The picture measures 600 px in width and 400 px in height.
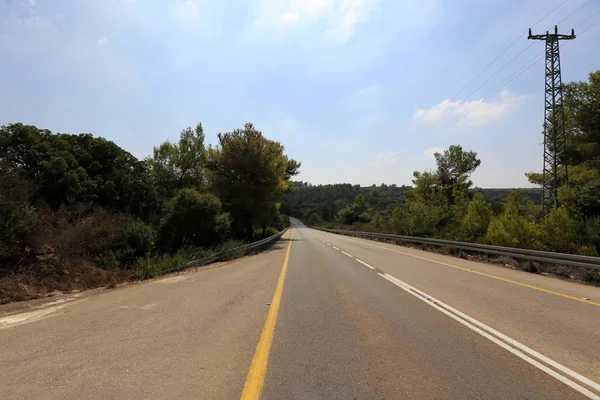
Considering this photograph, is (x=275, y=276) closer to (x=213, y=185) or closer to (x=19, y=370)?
(x=19, y=370)

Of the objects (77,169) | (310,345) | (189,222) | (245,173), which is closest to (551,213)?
(310,345)

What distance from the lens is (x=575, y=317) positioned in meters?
6.86

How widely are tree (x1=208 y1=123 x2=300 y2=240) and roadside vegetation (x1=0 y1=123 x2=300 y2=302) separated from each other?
91mm

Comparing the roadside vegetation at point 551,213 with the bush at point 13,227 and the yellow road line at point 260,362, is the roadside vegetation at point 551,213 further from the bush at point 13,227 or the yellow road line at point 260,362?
the bush at point 13,227

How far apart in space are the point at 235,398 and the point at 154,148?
48065 mm

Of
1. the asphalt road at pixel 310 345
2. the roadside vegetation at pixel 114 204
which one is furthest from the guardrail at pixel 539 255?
the roadside vegetation at pixel 114 204

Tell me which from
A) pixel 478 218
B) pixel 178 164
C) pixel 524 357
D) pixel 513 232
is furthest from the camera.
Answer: pixel 178 164

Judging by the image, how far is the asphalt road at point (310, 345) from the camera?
392cm

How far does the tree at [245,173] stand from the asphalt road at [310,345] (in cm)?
2291

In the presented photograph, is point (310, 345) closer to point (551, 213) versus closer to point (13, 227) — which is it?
point (13, 227)

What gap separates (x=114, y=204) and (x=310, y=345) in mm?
35399

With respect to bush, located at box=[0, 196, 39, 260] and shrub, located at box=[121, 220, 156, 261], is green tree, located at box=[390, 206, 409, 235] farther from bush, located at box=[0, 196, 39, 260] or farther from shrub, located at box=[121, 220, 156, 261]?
bush, located at box=[0, 196, 39, 260]

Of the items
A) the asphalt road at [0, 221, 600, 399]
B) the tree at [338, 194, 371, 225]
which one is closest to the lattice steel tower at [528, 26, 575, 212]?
the asphalt road at [0, 221, 600, 399]

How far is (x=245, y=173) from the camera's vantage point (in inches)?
1288
